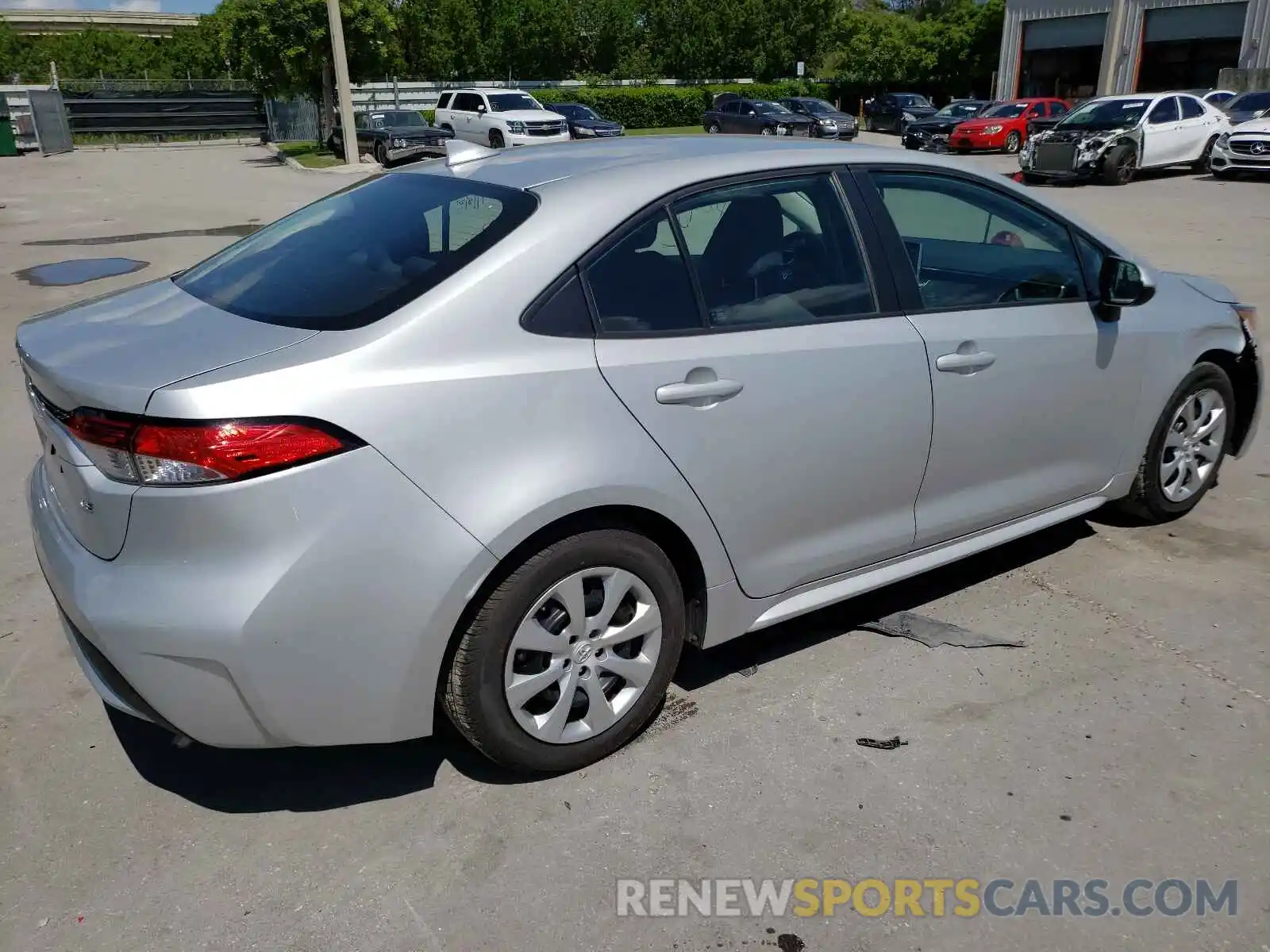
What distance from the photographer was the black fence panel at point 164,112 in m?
43.9

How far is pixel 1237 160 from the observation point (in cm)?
2002

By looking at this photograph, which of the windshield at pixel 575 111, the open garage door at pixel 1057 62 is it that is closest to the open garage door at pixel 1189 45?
the open garage door at pixel 1057 62

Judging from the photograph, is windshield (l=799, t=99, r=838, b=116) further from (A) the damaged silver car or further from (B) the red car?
(A) the damaged silver car

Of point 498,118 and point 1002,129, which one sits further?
point 1002,129

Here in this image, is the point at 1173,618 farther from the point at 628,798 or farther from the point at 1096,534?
A: the point at 628,798

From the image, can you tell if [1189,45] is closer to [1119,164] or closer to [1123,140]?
[1123,140]

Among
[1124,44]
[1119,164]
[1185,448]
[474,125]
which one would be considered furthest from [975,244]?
[1124,44]

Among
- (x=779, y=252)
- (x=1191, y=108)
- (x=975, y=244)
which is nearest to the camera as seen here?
(x=779, y=252)

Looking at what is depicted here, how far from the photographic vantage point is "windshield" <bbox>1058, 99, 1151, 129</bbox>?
20359 mm

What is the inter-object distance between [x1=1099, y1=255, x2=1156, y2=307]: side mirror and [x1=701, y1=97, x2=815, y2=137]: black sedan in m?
29.4

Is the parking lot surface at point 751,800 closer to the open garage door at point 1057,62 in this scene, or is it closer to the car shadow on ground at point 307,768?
the car shadow on ground at point 307,768

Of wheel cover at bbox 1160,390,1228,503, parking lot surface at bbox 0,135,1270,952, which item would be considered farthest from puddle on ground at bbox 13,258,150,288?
wheel cover at bbox 1160,390,1228,503

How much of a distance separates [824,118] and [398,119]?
13.8 meters

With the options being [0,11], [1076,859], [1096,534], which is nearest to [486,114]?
[1096,534]
